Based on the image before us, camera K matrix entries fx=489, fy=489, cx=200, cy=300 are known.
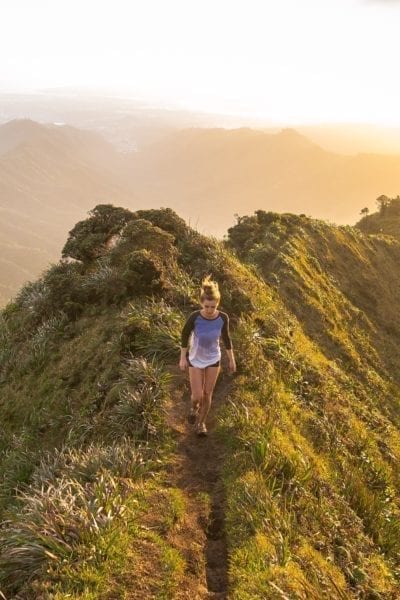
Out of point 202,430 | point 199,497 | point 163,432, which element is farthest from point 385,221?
point 199,497

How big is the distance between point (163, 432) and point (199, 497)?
56.6 inches

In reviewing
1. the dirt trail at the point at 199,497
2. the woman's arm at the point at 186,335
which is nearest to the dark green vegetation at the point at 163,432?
the dirt trail at the point at 199,497

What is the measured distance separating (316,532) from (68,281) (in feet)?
32.2

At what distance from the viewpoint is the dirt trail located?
19.2ft

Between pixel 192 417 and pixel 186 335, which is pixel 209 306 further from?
pixel 192 417

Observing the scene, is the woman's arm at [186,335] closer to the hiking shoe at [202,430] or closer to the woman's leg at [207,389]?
the woman's leg at [207,389]

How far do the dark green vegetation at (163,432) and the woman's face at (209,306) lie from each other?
188 centimetres

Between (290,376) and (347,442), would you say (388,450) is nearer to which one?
(347,442)

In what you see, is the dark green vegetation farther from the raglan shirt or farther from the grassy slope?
the grassy slope

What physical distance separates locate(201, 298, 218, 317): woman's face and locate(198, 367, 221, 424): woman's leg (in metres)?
1.00

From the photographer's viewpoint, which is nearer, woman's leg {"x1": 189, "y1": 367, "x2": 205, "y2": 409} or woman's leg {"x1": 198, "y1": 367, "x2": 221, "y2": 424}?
woman's leg {"x1": 189, "y1": 367, "x2": 205, "y2": 409}

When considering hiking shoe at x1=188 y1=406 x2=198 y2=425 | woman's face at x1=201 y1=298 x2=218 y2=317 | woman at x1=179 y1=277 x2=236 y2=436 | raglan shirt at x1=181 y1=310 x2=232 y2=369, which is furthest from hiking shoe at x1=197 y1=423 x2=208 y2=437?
woman's face at x1=201 y1=298 x2=218 y2=317

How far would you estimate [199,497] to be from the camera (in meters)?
7.17

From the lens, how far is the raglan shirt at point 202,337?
8352 millimetres
